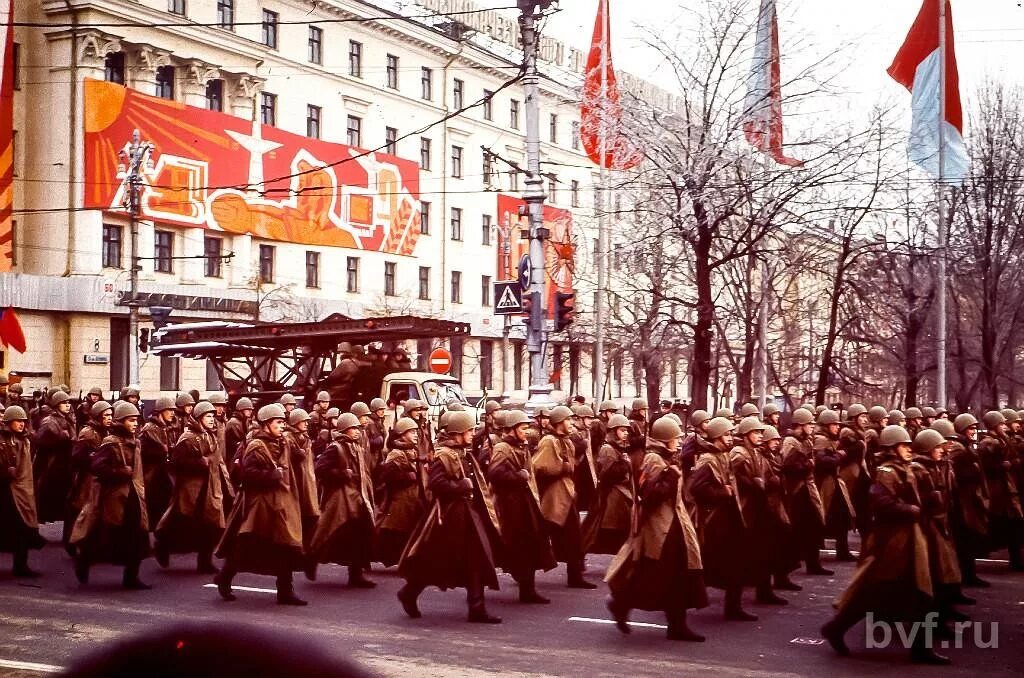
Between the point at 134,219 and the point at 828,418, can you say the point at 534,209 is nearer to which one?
the point at 828,418

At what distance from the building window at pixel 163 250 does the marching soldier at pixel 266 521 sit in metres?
30.0

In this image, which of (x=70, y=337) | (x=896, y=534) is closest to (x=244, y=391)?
(x=70, y=337)

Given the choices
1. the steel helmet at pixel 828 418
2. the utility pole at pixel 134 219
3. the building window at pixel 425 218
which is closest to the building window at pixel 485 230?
the building window at pixel 425 218

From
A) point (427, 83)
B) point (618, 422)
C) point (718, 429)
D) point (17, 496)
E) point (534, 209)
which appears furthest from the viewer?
point (427, 83)

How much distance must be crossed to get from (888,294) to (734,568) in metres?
16.3

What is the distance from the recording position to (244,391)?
26.8m

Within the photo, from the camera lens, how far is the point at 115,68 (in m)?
39.1

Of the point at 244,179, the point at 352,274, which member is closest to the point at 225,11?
the point at 244,179

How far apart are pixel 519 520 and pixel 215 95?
33885 millimetres

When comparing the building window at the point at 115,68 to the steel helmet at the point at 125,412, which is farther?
the building window at the point at 115,68

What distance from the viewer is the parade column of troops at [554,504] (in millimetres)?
9812

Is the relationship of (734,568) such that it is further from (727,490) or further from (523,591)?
(523,591)

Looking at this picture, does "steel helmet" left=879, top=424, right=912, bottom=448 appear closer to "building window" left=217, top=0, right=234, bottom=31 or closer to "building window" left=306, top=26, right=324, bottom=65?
"building window" left=217, top=0, right=234, bottom=31

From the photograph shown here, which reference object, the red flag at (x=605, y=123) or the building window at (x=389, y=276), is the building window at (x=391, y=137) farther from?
the red flag at (x=605, y=123)
